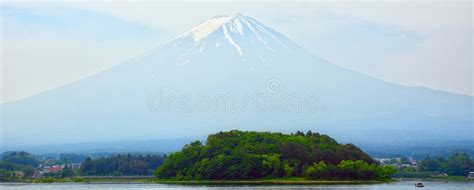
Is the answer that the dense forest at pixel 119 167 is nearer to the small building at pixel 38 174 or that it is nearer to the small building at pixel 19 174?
the small building at pixel 38 174

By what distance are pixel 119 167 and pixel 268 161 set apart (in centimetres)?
955

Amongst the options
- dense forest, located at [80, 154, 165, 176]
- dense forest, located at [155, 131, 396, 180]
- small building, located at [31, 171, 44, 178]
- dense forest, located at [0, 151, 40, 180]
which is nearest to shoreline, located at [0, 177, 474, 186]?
dense forest, located at [155, 131, 396, 180]

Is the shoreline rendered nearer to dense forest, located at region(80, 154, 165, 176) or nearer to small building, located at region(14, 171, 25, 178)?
dense forest, located at region(80, 154, 165, 176)

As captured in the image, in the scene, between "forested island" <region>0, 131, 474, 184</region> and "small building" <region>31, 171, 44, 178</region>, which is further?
"small building" <region>31, 171, 44, 178</region>

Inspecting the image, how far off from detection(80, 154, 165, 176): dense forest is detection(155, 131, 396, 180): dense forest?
194 inches

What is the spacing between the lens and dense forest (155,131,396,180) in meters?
49.1

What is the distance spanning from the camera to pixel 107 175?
56.1 meters

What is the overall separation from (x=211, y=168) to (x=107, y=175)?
7491mm

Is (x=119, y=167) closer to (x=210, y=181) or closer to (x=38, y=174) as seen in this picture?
(x=38, y=174)

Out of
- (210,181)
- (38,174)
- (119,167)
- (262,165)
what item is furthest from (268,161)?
(38,174)

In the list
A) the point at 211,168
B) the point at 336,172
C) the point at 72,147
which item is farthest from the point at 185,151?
the point at 72,147

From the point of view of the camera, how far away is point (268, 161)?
163ft

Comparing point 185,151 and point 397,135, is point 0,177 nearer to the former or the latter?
point 185,151

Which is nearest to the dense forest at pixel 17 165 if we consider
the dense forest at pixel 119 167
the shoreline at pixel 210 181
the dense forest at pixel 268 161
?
the dense forest at pixel 119 167
